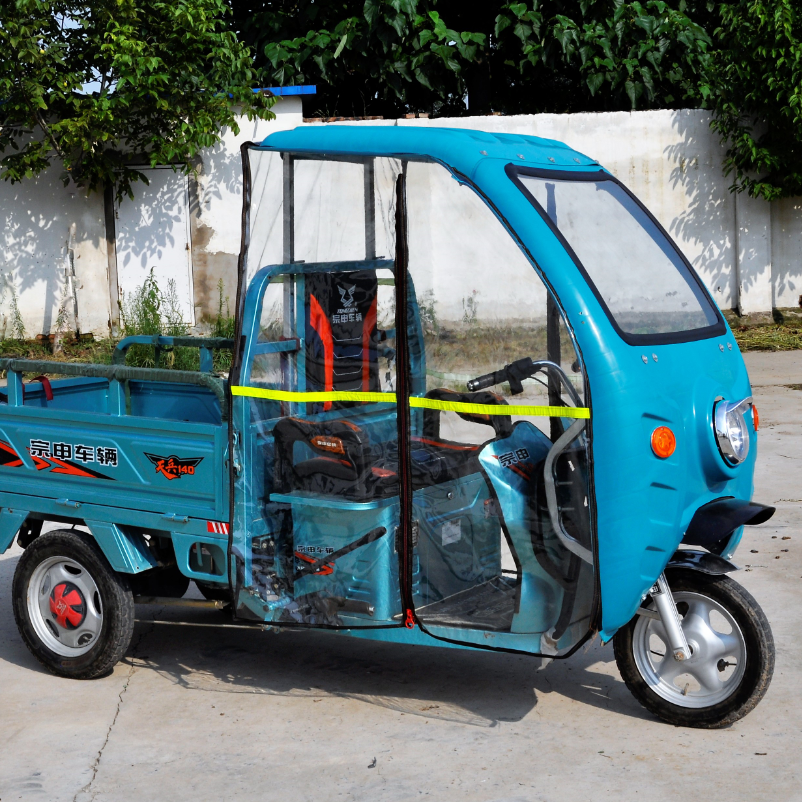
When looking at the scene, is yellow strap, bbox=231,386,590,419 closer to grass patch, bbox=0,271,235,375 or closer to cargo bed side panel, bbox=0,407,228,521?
cargo bed side panel, bbox=0,407,228,521

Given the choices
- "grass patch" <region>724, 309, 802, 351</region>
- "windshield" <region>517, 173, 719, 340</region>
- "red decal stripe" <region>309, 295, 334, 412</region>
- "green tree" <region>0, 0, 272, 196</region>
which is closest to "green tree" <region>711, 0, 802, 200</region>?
"grass patch" <region>724, 309, 802, 351</region>

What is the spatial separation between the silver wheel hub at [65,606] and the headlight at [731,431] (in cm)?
252

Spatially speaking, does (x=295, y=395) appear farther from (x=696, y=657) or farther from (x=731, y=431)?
(x=696, y=657)

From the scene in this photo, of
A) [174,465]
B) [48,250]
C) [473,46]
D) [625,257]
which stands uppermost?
[473,46]

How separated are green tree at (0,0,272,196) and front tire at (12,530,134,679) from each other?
8.37 meters

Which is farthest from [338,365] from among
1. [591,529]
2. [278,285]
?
[591,529]

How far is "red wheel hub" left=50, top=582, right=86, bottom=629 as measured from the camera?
4.51 meters

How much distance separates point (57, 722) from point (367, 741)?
3.86ft

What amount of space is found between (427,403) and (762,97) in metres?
10.6

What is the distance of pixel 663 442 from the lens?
11.3ft

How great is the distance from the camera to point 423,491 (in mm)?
3711

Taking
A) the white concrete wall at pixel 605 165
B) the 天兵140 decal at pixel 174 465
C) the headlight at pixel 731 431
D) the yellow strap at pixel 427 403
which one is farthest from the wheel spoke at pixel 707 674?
the white concrete wall at pixel 605 165

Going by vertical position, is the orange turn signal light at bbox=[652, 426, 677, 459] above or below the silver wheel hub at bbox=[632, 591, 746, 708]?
above

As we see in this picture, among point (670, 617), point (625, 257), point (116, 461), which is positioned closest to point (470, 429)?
point (625, 257)
